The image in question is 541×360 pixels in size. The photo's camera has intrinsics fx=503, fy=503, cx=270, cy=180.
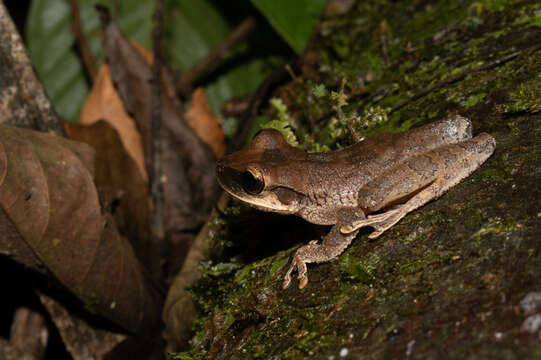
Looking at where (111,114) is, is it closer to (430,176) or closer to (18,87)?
(18,87)

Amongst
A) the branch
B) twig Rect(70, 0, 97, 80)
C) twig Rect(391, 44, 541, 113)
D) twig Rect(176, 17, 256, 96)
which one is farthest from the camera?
twig Rect(176, 17, 256, 96)

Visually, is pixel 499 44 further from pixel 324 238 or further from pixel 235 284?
pixel 235 284

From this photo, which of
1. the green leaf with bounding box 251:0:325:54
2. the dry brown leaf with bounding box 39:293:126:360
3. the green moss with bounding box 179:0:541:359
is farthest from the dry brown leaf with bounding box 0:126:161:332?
the green leaf with bounding box 251:0:325:54

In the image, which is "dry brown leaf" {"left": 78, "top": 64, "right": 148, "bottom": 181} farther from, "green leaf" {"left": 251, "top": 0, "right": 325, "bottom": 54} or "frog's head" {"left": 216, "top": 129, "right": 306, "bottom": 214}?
"frog's head" {"left": 216, "top": 129, "right": 306, "bottom": 214}

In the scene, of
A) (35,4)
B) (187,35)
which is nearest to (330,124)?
(187,35)

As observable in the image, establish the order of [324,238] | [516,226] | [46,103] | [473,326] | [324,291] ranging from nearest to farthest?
[473,326], [516,226], [324,291], [324,238], [46,103]

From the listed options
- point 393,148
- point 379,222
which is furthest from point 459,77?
point 379,222
